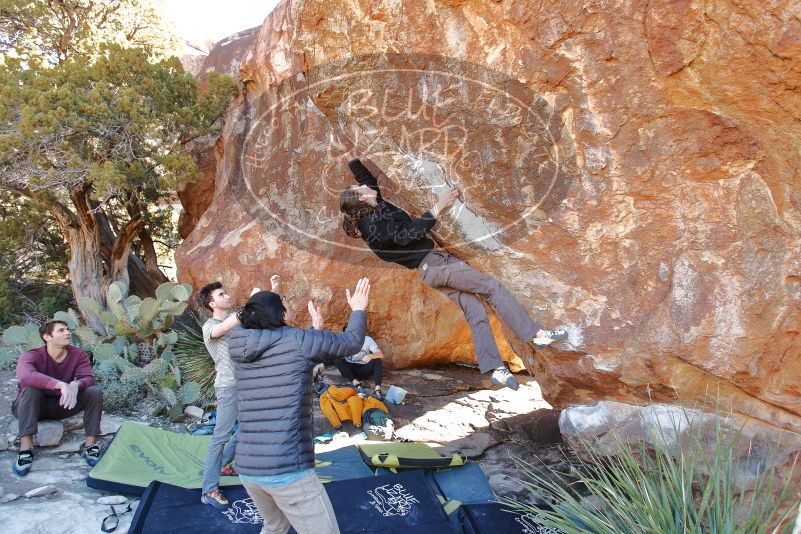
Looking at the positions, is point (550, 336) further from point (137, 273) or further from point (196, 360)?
point (137, 273)

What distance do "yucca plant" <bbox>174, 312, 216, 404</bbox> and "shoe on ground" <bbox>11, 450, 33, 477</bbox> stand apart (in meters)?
1.97

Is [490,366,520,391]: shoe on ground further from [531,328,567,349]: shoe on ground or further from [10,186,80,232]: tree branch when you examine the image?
[10,186,80,232]: tree branch

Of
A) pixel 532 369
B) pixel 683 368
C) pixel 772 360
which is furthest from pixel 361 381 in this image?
pixel 772 360

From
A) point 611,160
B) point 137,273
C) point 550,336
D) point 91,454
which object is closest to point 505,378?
point 550,336

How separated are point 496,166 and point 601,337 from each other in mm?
1366

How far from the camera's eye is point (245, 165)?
7.99 m

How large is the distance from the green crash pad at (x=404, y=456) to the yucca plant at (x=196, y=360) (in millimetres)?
2231

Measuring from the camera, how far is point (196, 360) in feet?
23.6

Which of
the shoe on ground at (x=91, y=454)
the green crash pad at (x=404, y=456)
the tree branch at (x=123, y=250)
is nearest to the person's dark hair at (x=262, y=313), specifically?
the green crash pad at (x=404, y=456)

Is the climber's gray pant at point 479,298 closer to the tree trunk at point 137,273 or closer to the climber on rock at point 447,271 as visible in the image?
the climber on rock at point 447,271

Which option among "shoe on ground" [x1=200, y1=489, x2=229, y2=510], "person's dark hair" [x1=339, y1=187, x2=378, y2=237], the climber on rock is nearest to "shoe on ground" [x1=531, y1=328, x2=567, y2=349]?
the climber on rock

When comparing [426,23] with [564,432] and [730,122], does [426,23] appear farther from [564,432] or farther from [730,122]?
[564,432]

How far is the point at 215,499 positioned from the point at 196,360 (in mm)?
3205

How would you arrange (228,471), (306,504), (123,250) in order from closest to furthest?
1. (306,504)
2. (228,471)
3. (123,250)
